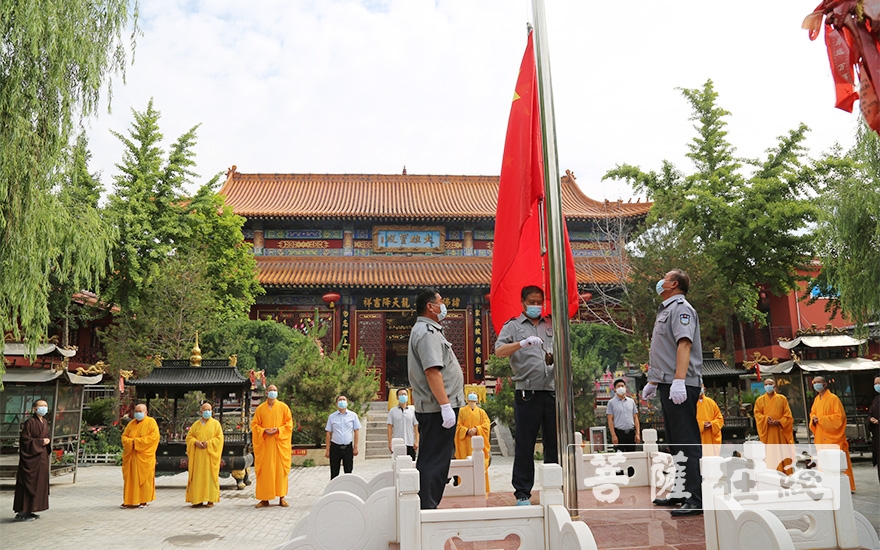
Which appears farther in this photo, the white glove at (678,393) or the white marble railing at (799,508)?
the white glove at (678,393)

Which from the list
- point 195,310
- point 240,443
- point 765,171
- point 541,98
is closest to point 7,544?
point 240,443

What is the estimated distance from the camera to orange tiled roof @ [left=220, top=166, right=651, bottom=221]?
22.0m

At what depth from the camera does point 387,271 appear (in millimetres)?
21219

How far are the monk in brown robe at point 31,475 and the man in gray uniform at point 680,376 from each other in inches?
310

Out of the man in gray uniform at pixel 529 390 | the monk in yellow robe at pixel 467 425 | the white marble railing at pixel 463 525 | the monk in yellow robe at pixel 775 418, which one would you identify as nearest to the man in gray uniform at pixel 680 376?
the man in gray uniform at pixel 529 390

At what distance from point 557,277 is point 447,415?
42.4 inches

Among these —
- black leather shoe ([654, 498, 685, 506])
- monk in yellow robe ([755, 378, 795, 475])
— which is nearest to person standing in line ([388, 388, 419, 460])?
monk in yellow robe ([755, 378, 795, 475])

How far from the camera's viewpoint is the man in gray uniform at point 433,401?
12.6ft

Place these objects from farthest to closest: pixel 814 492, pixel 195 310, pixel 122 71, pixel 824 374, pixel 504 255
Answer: pixel 195 310 < pixel 824 374 < pixel 122 71 < pixel 504 255 < pixel 814 492

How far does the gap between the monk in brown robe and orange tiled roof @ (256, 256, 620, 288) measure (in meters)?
11.4

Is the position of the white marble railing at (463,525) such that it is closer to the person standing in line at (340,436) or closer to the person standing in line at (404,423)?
the person standing in line at (340,436)

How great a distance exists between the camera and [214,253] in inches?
754

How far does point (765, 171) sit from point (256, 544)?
17.1 m

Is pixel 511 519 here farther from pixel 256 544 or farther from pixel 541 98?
pixel 256 544
